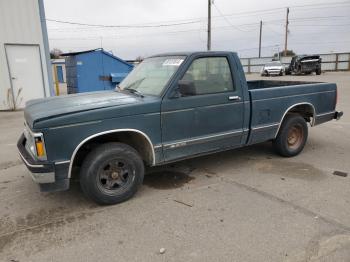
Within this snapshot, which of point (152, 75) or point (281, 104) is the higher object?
point (152, 75)

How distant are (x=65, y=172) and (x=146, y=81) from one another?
176cm

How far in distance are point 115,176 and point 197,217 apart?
1.12 meters

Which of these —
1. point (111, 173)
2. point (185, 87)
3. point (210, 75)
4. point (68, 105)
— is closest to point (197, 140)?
point (185, 87)

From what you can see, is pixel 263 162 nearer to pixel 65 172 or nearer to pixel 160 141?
pixel 160 141

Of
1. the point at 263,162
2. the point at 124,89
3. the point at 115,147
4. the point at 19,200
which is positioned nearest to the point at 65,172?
the point at 115,147

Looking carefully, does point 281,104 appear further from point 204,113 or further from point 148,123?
point 148,123

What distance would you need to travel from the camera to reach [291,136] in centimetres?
554

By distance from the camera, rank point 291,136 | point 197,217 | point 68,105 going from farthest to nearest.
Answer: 1. point 291,136
2. point 68,105
3. point 197,217

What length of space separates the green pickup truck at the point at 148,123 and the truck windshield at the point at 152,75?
0.06 feet

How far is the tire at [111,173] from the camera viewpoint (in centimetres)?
351

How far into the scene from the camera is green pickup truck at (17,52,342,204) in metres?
3.31

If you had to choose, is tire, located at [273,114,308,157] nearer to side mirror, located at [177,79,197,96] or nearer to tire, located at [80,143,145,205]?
side mirror, located at [177,79,197,96]

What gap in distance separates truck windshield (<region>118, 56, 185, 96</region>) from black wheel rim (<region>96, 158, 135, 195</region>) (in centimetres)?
103

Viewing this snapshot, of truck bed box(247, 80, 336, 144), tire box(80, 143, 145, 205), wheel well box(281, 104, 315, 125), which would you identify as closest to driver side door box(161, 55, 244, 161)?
truck bed box(247, 80, 336, 144)
